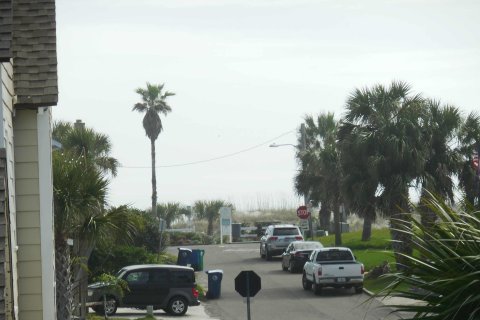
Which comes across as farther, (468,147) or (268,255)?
(268,255)

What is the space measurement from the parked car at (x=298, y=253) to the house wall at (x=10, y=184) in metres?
31.4

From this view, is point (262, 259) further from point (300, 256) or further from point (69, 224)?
point (69, 224)

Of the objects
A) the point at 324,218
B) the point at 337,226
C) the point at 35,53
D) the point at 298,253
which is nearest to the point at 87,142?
the point at 298,253

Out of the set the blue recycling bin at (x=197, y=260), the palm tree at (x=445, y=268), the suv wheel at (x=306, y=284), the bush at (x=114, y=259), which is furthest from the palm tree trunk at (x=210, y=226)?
the palm tree at (x=445, y=268)

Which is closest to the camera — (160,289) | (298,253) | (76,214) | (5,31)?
(5,31)

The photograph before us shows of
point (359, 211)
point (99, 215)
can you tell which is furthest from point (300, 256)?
point (99, 215)

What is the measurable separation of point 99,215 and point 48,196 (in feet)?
26.1

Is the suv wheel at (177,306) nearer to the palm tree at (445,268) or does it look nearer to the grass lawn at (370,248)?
the grass lawn at (370,248)

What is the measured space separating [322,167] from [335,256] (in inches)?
882

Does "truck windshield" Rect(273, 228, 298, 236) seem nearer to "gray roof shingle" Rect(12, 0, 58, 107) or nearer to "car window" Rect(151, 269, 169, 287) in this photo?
"car window" Rect(151, 269, 169, 287)

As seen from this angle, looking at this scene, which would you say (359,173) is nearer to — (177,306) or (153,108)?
(177,306)

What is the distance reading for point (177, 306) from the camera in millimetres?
33094

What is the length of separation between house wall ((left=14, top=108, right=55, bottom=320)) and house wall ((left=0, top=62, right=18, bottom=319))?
0.72 feet

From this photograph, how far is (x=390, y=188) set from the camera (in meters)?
39.7
